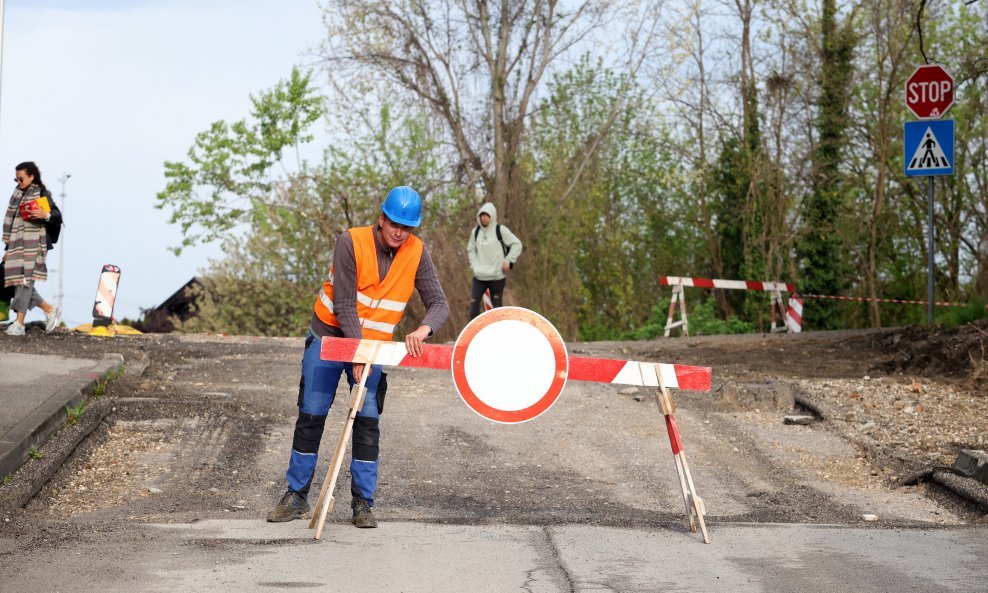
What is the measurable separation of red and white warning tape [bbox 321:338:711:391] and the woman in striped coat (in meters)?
10.5

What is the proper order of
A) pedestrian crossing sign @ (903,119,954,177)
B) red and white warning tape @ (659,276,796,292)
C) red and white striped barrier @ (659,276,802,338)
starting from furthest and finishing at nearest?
1. red and white warning tape @ (659,276,796,292)
2. red and white striped barrier @ (659,276,802,338)
3. pedestrian crossing sign @ (903,119,954,177)

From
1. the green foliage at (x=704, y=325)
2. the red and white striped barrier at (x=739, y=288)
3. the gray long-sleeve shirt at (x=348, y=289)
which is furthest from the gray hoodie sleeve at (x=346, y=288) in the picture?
the green foliage at (x=704, y=325)

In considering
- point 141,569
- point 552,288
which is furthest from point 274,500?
point 552,288

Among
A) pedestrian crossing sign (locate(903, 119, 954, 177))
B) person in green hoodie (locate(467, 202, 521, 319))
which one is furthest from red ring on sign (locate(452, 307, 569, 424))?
pedestrian crossing sign (locate(903, 119, 954, 177))

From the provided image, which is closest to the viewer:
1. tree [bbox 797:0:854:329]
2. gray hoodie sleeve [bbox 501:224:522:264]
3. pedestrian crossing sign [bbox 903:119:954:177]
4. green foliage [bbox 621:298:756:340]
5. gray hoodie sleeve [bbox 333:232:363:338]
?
gray hoodie sleeve [bbox 333:232:363:338]

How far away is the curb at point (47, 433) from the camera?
27.5ft

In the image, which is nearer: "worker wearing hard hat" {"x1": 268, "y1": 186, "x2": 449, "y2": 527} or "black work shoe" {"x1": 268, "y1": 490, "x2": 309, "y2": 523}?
"worker wearing hard hat" {"x1": 268, "y1": 186, "x2": 449, "y2": 527}

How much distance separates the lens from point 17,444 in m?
8.92

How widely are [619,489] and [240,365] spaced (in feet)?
23.1

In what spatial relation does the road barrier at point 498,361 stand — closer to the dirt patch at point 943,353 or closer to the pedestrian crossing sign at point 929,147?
the dirt patch at point 943,353

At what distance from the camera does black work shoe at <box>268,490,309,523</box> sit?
7336 mm

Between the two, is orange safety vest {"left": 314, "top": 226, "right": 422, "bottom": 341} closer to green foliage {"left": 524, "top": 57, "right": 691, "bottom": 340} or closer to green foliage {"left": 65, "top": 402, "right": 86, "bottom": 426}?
green foliage {"left": 65, "top": 402, "right": 86, "bottom": 426}

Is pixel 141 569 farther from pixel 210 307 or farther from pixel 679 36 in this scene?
pixel 210 307

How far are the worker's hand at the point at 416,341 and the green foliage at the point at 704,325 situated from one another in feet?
61.8
